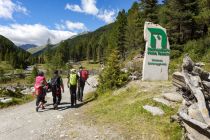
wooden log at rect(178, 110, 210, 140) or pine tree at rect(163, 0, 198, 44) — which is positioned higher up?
pine tree at rect(163, 0, 198, 44)

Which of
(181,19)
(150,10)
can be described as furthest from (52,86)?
(150,10)

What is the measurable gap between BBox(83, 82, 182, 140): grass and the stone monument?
95.3 inches

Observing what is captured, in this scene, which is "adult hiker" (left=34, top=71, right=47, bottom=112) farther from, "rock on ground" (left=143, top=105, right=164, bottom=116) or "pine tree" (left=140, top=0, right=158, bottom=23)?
"pine tree" (left=140, top=0, right=158, bottom=23)

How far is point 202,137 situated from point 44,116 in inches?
335

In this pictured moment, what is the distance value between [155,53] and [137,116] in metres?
7.86

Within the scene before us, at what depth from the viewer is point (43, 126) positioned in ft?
40.7

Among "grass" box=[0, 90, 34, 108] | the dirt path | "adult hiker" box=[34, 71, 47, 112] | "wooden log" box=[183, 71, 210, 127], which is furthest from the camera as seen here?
"grass" box=[0, 90, 34, 108]

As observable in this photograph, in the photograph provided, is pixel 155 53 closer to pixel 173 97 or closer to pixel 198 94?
pixel 173 97

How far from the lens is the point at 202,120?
823cm

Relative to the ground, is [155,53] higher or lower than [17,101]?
higher

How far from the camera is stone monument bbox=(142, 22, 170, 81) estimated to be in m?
18.8

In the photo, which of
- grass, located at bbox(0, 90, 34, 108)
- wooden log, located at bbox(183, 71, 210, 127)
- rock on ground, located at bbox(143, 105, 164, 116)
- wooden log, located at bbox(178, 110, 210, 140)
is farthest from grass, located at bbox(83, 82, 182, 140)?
grass, located at bbox(0, 90, 34, 108)

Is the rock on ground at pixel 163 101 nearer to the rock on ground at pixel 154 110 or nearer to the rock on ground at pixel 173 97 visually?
the rock on ground at pixel 173 97

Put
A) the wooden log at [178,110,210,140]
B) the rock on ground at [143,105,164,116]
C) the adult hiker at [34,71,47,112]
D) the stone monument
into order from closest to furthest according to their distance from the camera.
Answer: the wooden log at [178,110,210,140] → the rock on ground at [143,105,164,116] → the adult hiker at [34,71,47,112] → the stone monument
